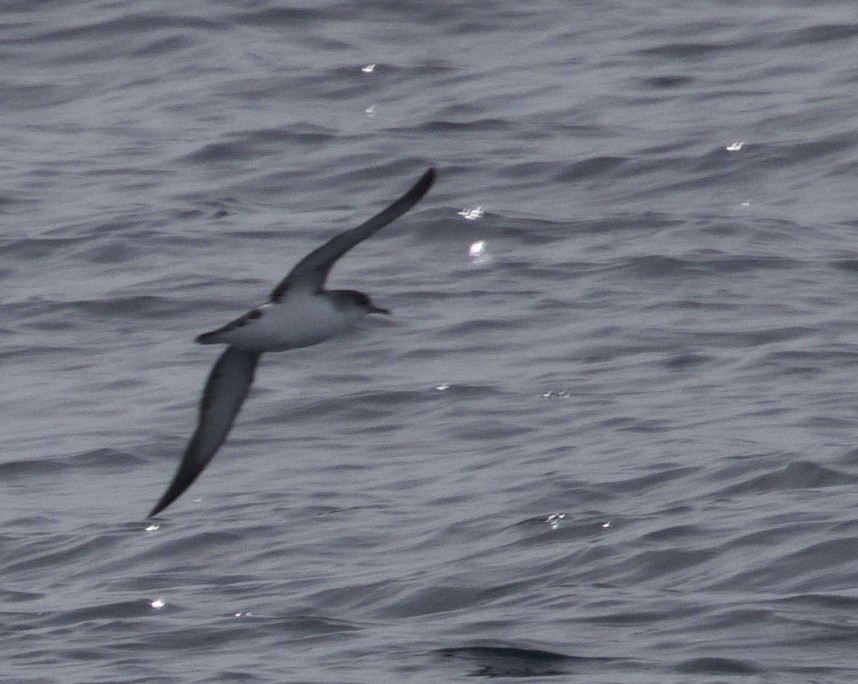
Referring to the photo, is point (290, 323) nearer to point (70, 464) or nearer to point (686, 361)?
point (70, 464)

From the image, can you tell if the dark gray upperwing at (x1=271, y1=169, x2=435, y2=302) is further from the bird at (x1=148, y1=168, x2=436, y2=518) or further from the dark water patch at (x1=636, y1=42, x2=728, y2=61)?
the dark water patch at (x1=636, y1=42, x2=728, y2=61)

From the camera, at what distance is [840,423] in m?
11.4

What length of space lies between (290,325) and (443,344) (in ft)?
16.6

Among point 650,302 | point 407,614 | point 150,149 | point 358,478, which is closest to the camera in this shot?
point 407,614

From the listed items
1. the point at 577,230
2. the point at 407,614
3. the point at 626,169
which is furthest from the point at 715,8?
the point at 407,614

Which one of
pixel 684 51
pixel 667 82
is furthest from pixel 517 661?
pixel 684 51

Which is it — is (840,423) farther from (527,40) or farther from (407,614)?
(527,40)

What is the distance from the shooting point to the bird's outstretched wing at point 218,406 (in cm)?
894

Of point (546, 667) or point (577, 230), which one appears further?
point (577, 230)

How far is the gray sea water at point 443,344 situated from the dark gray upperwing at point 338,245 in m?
1.62

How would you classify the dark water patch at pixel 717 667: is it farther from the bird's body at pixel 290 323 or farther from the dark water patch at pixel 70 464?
the dark water patch at pixel 70 464

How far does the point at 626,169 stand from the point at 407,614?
6993mm

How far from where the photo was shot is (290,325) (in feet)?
26.1

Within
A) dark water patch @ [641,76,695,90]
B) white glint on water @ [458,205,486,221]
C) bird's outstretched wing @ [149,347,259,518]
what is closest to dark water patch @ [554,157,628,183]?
white glint on water @ [458,205,486,221]
